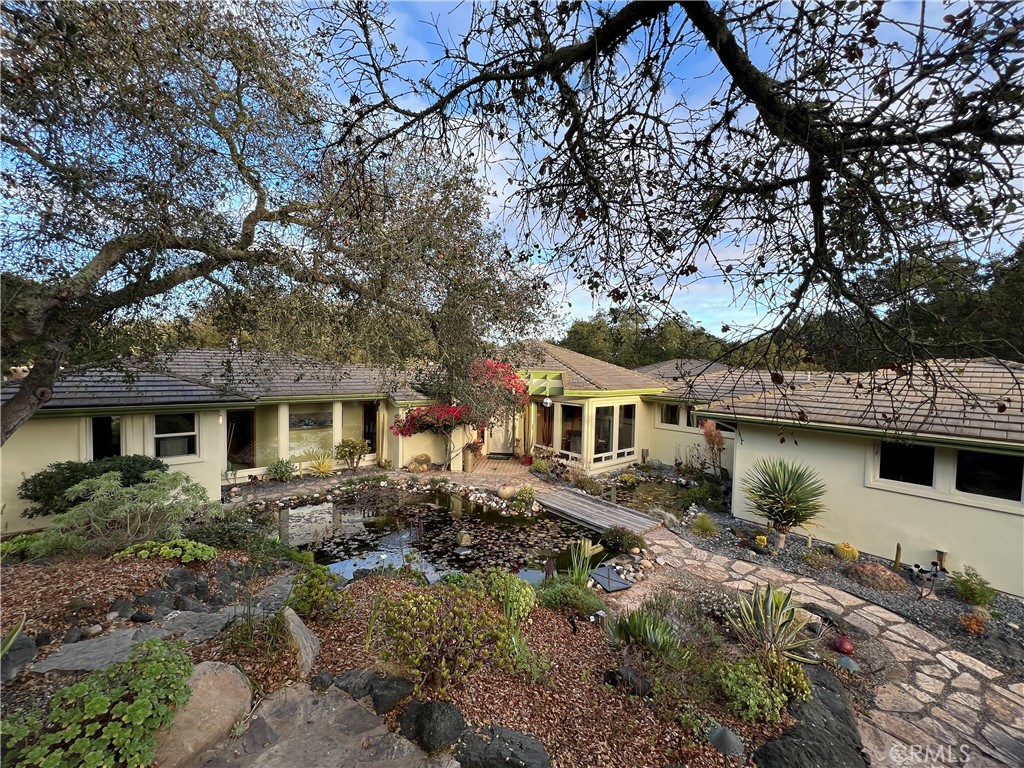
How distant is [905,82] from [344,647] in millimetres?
5508

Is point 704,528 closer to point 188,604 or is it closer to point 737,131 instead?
point 737,131

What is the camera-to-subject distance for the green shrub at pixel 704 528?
886cm

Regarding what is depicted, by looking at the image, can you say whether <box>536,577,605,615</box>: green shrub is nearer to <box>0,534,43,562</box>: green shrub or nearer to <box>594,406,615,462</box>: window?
<box>0,534,43,562</box>: green shrub

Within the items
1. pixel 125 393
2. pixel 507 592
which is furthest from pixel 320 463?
pixel 507 592

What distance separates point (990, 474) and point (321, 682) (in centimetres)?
1035

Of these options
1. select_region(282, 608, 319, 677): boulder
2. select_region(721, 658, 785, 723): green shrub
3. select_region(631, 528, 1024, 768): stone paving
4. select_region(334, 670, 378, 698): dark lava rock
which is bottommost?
select_region(631, 528, 1024, 768): stone paving

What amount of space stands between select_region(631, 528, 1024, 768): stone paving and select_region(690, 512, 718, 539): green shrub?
2431mm

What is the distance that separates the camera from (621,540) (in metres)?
8.28

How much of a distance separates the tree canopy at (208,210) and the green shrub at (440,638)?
8.90 ft

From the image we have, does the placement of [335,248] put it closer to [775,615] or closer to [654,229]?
[654,229]

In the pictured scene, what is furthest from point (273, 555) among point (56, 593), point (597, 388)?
point (597, 388)

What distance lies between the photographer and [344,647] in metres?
3.84

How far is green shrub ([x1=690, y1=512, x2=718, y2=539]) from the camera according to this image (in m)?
8.86

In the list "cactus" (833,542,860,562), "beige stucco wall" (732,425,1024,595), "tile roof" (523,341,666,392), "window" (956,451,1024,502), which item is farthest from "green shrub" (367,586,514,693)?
"tile roof" (523,341,666,392)
